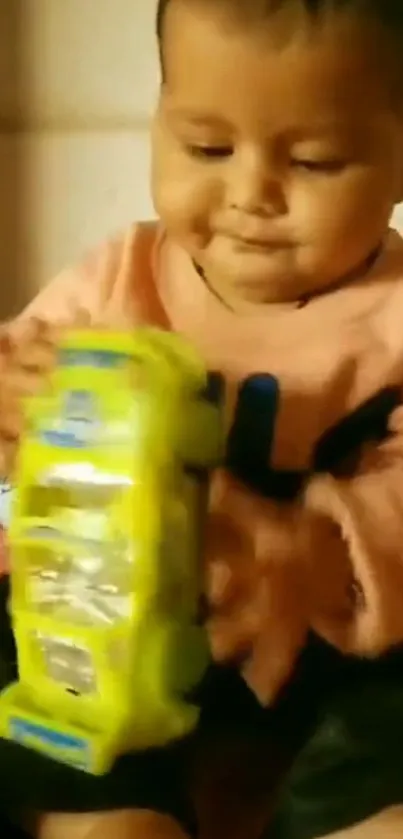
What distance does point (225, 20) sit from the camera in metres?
0.46

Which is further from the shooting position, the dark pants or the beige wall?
the beige wall

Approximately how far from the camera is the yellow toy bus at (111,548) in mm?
428

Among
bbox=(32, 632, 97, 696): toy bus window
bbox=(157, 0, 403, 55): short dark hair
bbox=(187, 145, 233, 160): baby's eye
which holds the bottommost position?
bbox=(32, 632, 97, 696): toy bus window

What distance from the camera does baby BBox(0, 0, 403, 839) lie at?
0.46 m

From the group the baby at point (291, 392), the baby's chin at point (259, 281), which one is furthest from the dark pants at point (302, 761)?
the baby's chin at point (259, 281)

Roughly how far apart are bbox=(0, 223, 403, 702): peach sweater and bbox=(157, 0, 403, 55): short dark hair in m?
0.11

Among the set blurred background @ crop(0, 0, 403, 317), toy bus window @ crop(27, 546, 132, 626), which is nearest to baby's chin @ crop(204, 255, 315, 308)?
toy bus window @ crop(27, 546, 132, 626)

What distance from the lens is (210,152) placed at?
19.4 inches

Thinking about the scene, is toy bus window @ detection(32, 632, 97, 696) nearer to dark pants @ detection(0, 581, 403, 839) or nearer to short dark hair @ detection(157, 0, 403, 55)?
dark pants @ detection(0, 581, 403, 839)

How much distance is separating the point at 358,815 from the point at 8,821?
0.42 ft

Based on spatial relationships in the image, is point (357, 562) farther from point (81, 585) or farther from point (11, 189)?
point (11, 189)

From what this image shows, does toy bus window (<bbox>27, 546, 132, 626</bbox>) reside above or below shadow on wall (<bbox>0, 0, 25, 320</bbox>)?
above

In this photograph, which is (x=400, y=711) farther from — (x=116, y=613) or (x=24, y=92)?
(x=24, y=92)

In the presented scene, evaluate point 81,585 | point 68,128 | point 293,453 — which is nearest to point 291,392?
point 293,453
